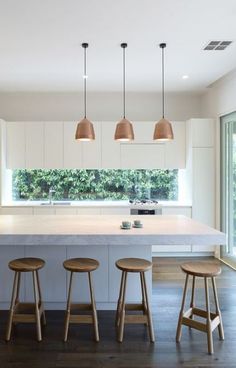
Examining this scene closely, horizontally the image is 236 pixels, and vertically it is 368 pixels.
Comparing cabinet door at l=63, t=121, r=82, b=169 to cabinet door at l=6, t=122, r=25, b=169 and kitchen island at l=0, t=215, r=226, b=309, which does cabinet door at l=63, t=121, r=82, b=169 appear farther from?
kitchen island at l=0, t=215, r=226, b=309

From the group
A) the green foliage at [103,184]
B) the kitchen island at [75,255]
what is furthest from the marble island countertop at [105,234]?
the green foliage at [103,184]

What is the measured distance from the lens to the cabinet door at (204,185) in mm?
5461

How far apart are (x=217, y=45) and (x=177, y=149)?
226 centimetres

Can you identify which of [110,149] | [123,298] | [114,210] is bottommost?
[123,298]

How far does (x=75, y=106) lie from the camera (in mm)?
6086

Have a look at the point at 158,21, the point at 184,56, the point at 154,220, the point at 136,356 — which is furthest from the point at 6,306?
the point at 184,56

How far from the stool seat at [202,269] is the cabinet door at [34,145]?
12.1 ft

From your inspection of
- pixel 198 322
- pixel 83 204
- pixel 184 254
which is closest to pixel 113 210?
pixel 83 204

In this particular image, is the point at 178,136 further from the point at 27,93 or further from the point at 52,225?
the point at 52,225

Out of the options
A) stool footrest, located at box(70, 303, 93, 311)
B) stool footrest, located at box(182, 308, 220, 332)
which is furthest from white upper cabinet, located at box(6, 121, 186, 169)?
stool footrest, located at box(182, 308, 220, 332)

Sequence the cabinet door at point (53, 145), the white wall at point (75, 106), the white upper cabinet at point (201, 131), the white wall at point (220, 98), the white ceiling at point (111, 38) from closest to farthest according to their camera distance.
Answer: the white ceiling at point (111, 38) < the white wall at point (220, 98) < the white upper cabinet at point (201, 131) < the cabinet door at point (53, 145) < the white wall at point (75, 106)

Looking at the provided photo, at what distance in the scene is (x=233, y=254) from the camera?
16.4 feet

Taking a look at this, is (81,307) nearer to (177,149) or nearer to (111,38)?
(111,38)

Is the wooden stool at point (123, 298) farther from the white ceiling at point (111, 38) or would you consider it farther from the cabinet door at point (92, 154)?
the cabinet door at point (92, 154)
